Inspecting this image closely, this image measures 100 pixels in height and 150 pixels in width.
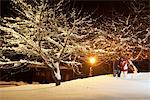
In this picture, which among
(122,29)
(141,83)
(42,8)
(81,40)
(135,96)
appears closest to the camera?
(135,96)

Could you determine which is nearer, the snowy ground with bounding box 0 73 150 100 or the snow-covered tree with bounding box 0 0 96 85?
the snowy ground with bounding box 0 73 150 100

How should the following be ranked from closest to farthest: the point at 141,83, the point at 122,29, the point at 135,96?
the point at 135,96 → the point at 141,83 → the point at 122,29

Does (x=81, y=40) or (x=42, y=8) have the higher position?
Result: (x=42, y=8)

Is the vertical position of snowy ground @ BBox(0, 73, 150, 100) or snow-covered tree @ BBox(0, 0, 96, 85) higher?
snow-covered tree @ BBox(0, 0, 96, 85)

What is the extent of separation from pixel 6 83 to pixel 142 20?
15.1 m

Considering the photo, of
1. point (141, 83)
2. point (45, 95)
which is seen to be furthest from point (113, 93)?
point (141, 83)

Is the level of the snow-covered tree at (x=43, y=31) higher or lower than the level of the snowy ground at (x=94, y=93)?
higher

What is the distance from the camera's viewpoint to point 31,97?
10.9 metres

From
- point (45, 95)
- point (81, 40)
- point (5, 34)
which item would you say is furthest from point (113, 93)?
point (5, 34)

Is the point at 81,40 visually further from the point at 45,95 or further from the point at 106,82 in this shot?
the point at 45,95

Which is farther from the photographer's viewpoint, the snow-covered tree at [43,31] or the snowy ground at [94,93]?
the snow-covered tree at [43,31]

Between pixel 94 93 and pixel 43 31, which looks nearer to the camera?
pixel 94 93

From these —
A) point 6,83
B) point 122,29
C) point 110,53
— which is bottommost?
point 6,83

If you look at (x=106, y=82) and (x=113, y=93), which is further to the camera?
(x=106, y=82)
